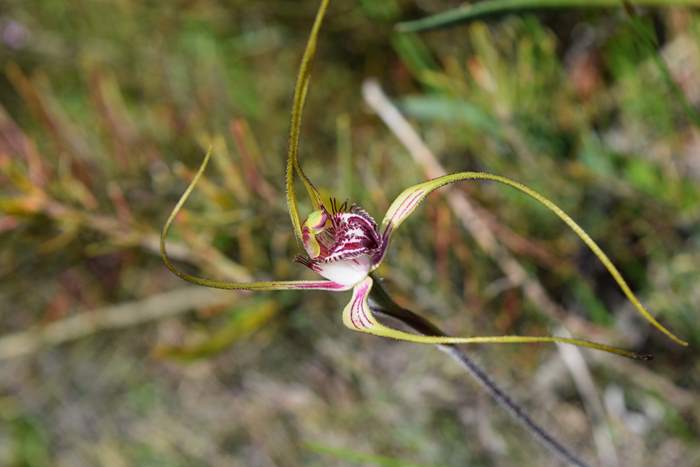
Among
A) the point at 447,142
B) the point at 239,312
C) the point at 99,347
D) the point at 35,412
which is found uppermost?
the point at 447,142

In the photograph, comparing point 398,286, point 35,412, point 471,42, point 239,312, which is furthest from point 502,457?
point 35,412

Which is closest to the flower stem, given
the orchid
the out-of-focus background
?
the orchid

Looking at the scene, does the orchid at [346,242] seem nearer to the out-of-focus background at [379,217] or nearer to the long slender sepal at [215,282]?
the long slender sepal at [215,282]

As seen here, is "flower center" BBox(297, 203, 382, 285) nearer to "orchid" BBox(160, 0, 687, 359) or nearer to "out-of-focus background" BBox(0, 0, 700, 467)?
"orchid" BBox(160, 0, 687, 359)

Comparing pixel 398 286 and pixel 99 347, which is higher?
pixel 398 286

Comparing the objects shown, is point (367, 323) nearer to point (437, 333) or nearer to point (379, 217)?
point (437, 333)

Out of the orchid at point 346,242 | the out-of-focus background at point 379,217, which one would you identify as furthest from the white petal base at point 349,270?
the out-of-focus background at point 379,217

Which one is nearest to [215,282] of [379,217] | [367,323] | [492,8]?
[367,323]

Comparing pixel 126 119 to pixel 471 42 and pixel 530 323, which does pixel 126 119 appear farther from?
pixel 530 323
